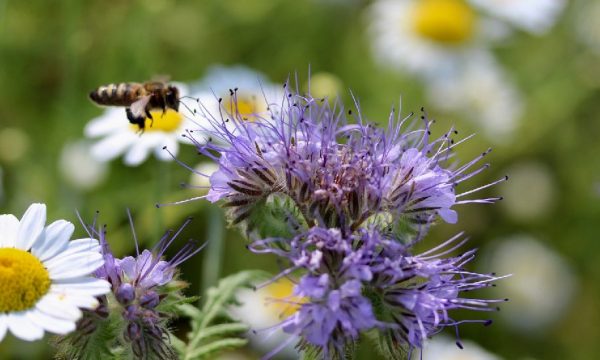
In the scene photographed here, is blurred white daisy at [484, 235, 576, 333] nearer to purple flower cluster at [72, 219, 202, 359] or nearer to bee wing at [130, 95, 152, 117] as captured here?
bee wing at [130, 95, 152, 117]

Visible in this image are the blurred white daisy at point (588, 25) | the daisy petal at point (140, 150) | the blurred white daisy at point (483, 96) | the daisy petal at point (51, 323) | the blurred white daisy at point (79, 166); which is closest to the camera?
the daisy petal at point (51, 323)

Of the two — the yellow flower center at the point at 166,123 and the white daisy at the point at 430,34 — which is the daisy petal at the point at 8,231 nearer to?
the yellow flower center at the point at 166,123

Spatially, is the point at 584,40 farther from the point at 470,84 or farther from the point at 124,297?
the point at 124,297

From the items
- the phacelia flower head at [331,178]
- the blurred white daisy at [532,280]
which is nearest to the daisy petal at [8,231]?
the phacelia flower head at [331,178]

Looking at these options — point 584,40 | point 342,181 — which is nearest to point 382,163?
point 342,181

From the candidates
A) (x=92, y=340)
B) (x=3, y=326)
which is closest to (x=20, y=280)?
(x=3, y=326)

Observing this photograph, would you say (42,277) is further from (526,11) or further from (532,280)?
(526,11)

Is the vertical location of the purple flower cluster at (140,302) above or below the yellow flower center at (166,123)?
below
